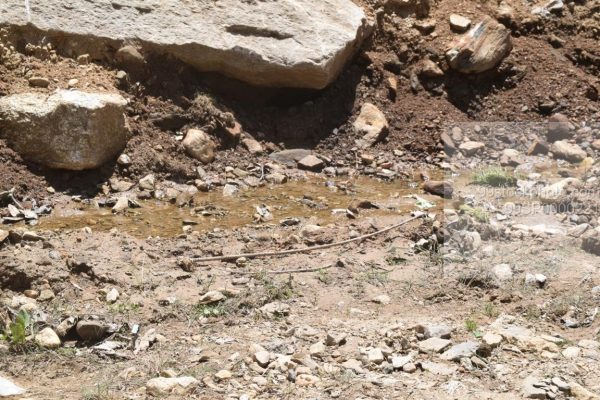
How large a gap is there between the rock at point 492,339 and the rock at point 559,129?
13.4 feet

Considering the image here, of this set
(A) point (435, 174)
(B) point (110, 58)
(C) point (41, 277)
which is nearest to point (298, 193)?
(A) point (435, 174)

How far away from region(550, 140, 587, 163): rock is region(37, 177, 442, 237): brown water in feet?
4.41

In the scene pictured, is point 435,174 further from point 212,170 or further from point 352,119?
point 212,170

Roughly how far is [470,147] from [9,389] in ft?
16.0

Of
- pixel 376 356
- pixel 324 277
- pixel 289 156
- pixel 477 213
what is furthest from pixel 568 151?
pixel 376 356

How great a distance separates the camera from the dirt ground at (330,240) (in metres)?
3.89

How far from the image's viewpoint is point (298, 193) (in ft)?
21.9

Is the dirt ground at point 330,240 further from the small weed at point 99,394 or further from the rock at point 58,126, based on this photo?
the rock at point 58,126

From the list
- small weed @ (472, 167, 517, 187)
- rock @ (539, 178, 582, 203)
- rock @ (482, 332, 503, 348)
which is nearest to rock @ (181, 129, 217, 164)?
small weed @ (472, 167, 517, 187)

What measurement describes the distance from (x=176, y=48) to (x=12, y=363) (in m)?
3.63

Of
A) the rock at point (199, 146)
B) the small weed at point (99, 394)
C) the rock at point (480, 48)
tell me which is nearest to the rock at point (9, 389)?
the small weed at point (99, 394)

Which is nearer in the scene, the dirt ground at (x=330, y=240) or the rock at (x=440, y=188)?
the dirt ground at (x=330, y=240)

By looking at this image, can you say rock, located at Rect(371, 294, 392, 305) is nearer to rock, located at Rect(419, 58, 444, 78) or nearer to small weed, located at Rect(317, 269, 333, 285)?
small weed, located at Rect(317, 269, 333, 285)

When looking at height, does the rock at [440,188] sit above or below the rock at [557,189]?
below
